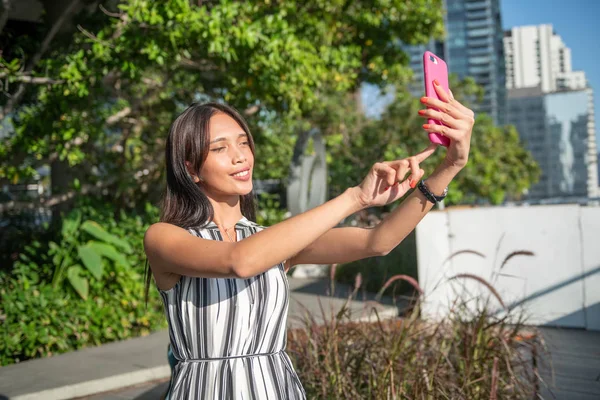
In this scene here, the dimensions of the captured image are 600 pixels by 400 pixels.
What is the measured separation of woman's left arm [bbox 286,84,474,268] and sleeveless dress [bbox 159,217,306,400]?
295 mm

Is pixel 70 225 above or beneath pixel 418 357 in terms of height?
above

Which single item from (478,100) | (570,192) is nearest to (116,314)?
(478,100)

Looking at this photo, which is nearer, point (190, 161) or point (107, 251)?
point (190, 161)

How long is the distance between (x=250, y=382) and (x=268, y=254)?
493mm

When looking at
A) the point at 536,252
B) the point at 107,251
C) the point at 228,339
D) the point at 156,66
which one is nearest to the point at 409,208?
the point at 228,339

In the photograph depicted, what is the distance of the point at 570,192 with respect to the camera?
199750mm

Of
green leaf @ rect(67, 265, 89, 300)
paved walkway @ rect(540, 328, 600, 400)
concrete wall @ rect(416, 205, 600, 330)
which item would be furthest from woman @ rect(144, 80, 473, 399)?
concrete wall @ rect(416, 205, 600, 330)

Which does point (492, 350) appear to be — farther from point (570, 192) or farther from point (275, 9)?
point (570, 192)

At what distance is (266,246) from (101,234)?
25.1ft

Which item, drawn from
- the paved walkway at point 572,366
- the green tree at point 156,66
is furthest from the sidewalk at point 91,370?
the green tree at point 156,66

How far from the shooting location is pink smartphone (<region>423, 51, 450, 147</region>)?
201 cm

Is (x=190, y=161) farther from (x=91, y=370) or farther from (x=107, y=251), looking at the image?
(x=107, y=251)

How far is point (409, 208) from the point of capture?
2330 mm

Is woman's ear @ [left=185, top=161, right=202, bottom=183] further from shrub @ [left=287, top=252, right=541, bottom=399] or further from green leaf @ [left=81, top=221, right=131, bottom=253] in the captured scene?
green leaf @ [left=81, top=221, right=131, bottom=253]
